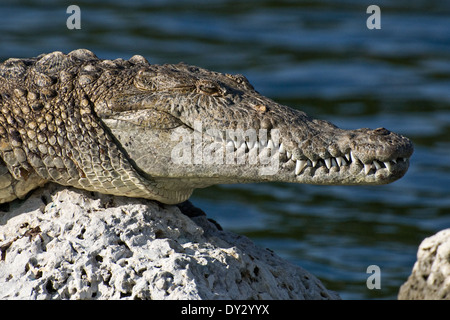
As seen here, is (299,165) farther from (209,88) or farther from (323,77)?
(323,77)

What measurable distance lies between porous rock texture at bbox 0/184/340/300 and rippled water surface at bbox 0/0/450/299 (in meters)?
3.28

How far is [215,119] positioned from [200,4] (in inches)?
436

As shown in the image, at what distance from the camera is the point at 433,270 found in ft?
16.0

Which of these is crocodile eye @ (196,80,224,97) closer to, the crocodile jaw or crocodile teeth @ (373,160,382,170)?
the crocodile jaw

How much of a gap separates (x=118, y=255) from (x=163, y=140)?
62 centimetres

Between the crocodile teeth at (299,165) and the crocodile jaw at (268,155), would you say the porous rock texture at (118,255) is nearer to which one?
the crocodile jaw at (268,155)

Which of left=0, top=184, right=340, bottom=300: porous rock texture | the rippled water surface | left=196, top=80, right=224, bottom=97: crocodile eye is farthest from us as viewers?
the rippled water surface

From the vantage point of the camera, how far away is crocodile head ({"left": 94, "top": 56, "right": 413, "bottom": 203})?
3.61m

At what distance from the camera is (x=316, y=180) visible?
143 inches

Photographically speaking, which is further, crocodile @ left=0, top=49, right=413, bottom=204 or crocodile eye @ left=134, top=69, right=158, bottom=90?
crocodile eye @ left=134, top=69, right=158, bottom=90

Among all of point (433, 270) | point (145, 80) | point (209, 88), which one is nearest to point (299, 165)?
point (209, 88)

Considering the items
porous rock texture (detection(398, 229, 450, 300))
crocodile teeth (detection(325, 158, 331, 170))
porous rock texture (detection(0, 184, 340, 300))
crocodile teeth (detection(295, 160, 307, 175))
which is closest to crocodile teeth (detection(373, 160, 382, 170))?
crocodile teeth (detection(325, 158, 331, 170))

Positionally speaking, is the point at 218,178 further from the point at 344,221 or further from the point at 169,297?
Result: the point at 344,221

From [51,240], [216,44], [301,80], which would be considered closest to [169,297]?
[51,240]
